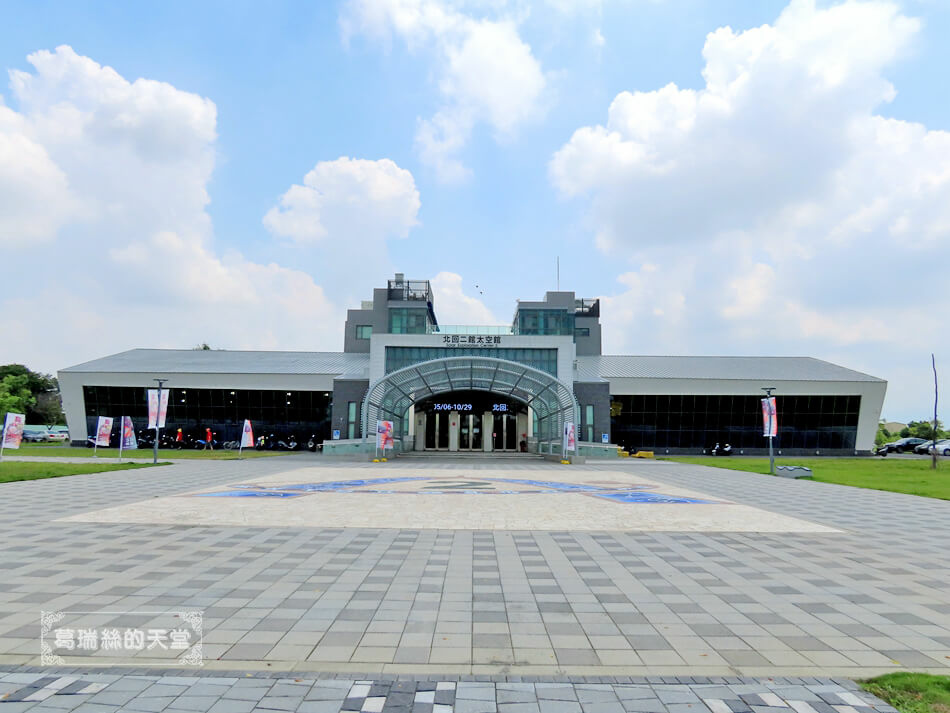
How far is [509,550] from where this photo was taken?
962 centimetres

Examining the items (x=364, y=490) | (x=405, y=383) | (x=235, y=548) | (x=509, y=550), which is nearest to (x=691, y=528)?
(x=509, y=550)

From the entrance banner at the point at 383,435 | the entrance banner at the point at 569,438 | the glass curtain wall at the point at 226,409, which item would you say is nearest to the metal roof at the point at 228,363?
the glass curtain wall at the point at 226,409

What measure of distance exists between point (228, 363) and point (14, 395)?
3545cm

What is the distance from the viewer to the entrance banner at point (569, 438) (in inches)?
1427

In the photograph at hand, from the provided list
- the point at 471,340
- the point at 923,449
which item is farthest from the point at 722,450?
the point at 471,340

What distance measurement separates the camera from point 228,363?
5491 centimetres

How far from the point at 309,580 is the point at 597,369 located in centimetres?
4909

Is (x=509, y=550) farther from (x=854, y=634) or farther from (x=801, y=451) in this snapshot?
(x=801, y=451)

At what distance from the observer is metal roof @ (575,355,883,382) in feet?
170

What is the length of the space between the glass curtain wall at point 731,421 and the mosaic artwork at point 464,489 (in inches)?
1186

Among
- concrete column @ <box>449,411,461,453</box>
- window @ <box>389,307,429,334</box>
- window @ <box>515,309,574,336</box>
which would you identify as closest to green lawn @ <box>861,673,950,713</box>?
concrete column @ <box>449,411,461,453</box>

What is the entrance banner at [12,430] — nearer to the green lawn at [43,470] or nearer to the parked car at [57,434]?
the green lawn at [43,470]

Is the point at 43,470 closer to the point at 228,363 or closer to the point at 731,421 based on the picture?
the point at 228,363

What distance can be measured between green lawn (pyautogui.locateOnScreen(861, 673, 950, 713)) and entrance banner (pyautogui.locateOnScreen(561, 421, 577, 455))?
31.7 metres
